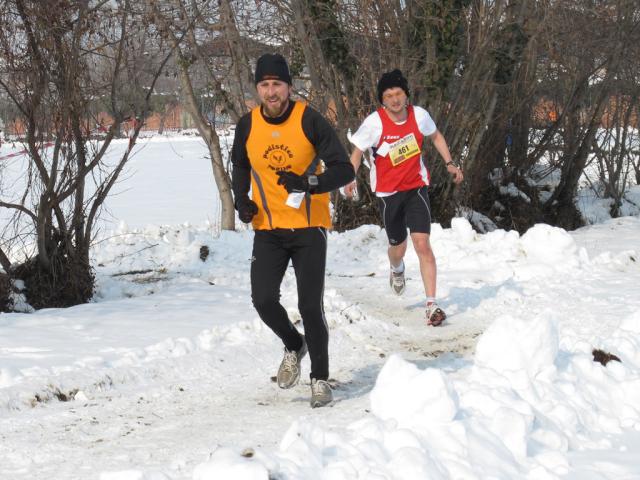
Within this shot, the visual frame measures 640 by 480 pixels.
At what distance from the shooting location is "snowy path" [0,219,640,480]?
438cm

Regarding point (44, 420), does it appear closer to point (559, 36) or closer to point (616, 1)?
point (559, 36)

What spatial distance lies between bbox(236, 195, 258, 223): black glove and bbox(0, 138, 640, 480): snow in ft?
3.40

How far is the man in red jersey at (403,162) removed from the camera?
24.2ft

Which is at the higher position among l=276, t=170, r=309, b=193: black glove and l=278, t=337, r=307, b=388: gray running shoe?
l=276, t=170, r=309, b=193: black glove

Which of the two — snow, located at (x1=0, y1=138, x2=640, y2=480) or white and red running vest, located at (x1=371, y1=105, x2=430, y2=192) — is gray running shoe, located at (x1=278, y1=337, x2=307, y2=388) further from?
white and red running vest, located at (x1=371, y1=105, x2=430, y2=192)

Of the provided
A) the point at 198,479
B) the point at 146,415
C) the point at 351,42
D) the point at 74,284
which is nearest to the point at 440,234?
the point at 351,42

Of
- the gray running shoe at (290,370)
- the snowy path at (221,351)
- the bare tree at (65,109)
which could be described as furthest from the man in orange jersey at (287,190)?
the bare tree at (65,109)

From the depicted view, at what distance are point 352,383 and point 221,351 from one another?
3.75 feet

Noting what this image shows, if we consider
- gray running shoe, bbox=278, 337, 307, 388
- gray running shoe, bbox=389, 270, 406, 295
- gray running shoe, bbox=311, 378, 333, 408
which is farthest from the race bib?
gray running shoe, bbox=311, 378, 333, 408

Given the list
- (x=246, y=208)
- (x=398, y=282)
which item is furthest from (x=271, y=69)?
(x=398, y=282)

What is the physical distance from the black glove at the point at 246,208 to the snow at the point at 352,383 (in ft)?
3.40

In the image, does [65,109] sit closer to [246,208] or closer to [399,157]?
[399,157]

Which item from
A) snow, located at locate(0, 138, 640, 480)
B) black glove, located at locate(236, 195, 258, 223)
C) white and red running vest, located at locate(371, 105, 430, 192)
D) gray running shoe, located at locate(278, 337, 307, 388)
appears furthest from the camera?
white and red running vest, located at locate(371, 105, 430, 192)

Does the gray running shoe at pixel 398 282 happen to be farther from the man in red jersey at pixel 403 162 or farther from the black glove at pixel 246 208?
the black glove at pixel 246 208
